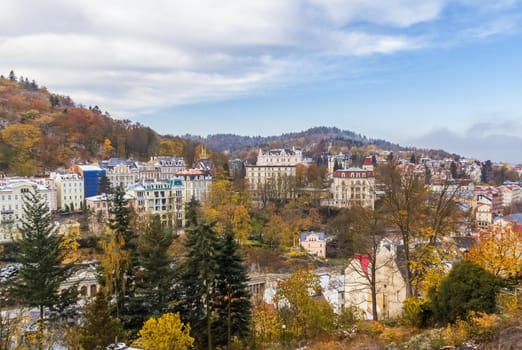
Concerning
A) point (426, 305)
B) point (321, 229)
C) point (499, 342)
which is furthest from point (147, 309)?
point (321, 229)

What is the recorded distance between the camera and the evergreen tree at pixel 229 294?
14.1 m

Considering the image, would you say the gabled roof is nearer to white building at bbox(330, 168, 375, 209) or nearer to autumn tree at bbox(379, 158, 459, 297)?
white building at bbox(330, 168, 375, 209)

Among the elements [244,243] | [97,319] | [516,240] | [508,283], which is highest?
[516,240]

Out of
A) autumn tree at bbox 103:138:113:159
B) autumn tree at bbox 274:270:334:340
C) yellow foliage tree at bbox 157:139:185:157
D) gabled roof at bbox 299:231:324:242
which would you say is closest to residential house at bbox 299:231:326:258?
gabled roof at bbox 299:231:324:242

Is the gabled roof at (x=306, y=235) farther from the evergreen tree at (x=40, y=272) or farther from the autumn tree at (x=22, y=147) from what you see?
the autumn tree at (x=22, y=147)

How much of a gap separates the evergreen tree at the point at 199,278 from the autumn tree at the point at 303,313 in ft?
7.80

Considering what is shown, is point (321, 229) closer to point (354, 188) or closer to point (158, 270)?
point (354, 188)

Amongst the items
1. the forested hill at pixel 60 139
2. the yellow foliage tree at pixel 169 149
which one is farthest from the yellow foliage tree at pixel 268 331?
the yellow foliage tree at pixel 169 149

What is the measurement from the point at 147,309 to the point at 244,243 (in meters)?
26.2

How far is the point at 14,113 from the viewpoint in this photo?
221 feet

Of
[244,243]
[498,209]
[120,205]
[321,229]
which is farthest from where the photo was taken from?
[498,209]

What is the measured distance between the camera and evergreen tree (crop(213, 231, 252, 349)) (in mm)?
14117

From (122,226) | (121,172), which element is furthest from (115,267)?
(121,172)

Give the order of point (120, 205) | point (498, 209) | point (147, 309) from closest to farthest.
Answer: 1. point (147, 309)
2. point (120, 205)
3. point (498, 209)
